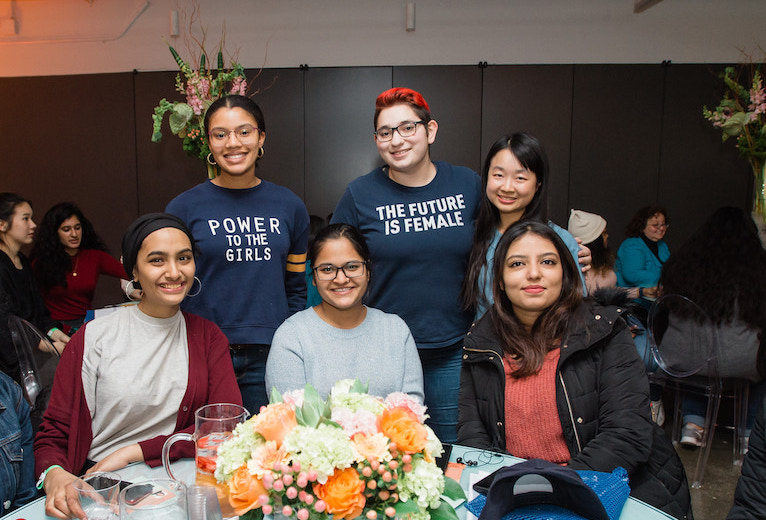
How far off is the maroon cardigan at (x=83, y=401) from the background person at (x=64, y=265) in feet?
7.91

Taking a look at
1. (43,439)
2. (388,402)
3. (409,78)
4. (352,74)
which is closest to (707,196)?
(409,78)

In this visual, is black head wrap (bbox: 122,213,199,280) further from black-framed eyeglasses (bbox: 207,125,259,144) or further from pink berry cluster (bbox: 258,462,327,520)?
pink berry cluster (bbox: 258,462,327,520)

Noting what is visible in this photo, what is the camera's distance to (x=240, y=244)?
6.53 feet

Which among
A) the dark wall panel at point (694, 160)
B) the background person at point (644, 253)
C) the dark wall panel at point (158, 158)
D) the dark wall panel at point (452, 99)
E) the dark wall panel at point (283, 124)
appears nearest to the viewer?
the background person at point (644, 253)

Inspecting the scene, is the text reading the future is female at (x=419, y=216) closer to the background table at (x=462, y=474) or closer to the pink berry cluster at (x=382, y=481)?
the background table at (x=462, y=474)

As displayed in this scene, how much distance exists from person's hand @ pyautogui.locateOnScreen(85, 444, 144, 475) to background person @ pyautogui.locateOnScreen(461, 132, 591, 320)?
121cm

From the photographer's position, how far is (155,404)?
1.57m

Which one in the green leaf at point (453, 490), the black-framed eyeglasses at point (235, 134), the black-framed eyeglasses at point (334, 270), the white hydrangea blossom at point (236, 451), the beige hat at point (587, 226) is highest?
the black-framed eyeglasses at point (235, 134)

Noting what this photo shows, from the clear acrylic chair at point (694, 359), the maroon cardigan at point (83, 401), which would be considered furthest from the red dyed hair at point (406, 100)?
the clear acrylic chair at point (694, 359)

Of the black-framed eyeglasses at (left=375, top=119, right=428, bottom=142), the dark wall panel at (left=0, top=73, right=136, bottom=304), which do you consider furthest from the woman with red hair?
the dark wall panel at (left=0, top=73, right=136, bottom=304)

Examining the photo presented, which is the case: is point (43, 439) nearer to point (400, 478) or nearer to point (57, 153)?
point (400, 478)

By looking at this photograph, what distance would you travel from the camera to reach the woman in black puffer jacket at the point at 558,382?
160cm

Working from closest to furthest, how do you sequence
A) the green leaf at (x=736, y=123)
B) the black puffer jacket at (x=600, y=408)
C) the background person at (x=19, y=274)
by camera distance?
the black puffer jacket at (x=600, y=408) < the background person at (x=19, y=274) < the green leaf at (x=736, y=123)

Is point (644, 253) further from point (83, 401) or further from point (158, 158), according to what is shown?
point (158, 158)
